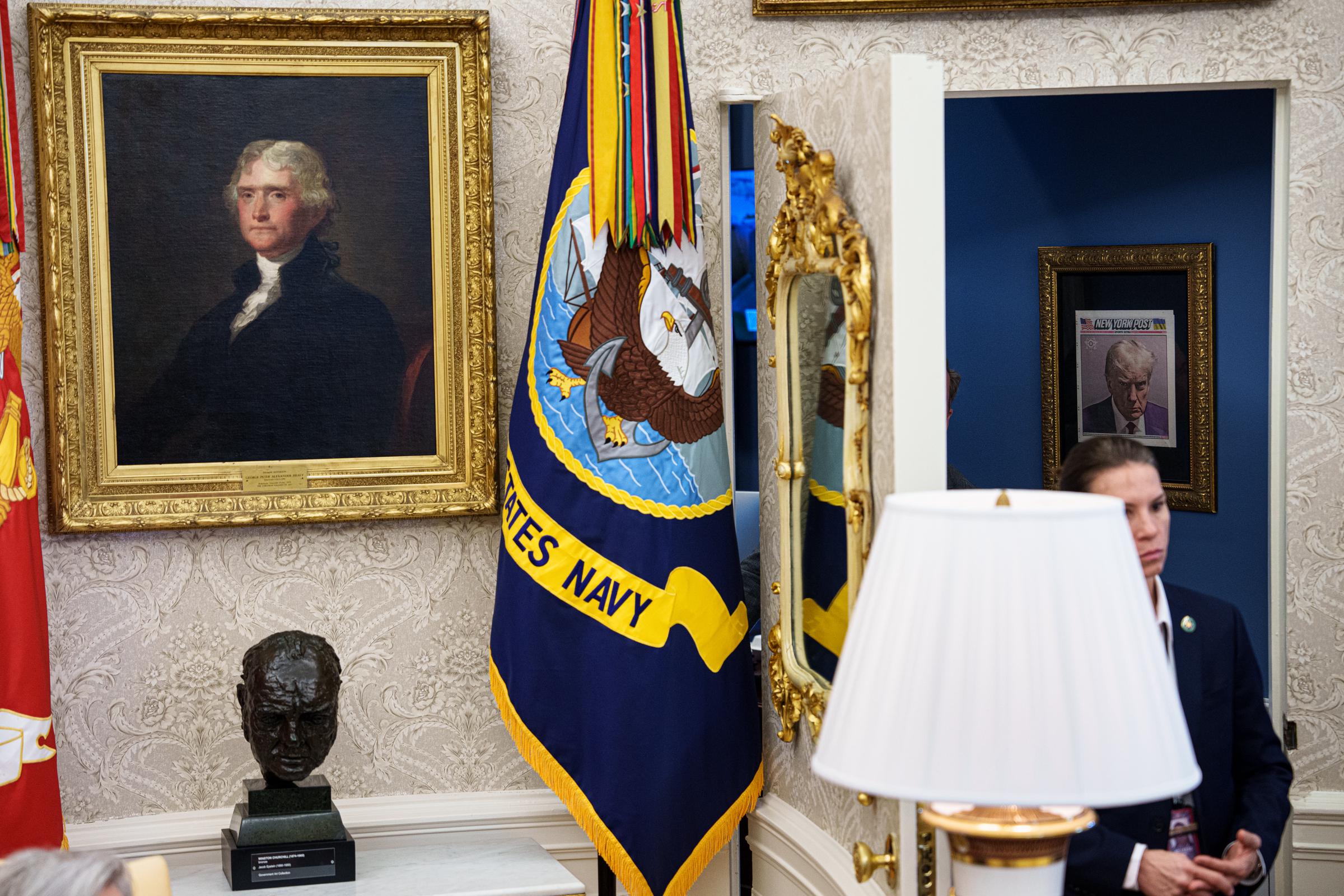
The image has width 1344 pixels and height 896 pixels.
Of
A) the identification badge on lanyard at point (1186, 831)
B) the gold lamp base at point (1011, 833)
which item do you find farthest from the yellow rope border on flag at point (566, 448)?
the gold lamp base at point (1011, 833)

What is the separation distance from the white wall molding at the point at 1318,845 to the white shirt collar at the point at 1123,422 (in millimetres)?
1437

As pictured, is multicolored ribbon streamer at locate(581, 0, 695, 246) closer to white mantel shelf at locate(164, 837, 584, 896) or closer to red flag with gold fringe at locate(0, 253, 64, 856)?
→ red flag with gold fringe at locate(0, 253, 64, 856)

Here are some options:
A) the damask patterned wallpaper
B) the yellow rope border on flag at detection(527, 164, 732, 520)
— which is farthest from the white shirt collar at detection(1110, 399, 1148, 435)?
the yellow rope border on flag at detection(527, 164, 732, 520)

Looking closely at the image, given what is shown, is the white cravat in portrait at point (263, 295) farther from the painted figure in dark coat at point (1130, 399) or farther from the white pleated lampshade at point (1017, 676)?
the painted figure in dark coat at point (1130, 399)

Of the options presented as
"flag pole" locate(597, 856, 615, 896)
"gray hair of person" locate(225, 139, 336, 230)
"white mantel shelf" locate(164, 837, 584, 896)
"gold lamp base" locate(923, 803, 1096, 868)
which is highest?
"gray hair of person" locate(225, 139, 336, 230)

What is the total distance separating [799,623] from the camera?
102 inches

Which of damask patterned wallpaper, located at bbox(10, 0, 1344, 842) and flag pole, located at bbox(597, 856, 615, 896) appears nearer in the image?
damask patterned wallpaper, located at bbox(10, 0, 1344, 842)

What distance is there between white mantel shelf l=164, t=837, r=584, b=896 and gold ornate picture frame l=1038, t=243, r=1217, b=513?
2.26m

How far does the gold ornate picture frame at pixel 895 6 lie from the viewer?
288 cm

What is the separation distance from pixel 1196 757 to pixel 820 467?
2.65 feet

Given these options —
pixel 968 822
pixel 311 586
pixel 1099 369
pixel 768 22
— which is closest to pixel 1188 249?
pixel 1099 369

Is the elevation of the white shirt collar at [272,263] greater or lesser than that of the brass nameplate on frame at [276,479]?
greater

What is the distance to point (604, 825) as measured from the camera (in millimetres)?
2672

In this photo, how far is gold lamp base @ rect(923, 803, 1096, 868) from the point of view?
1312 mm
